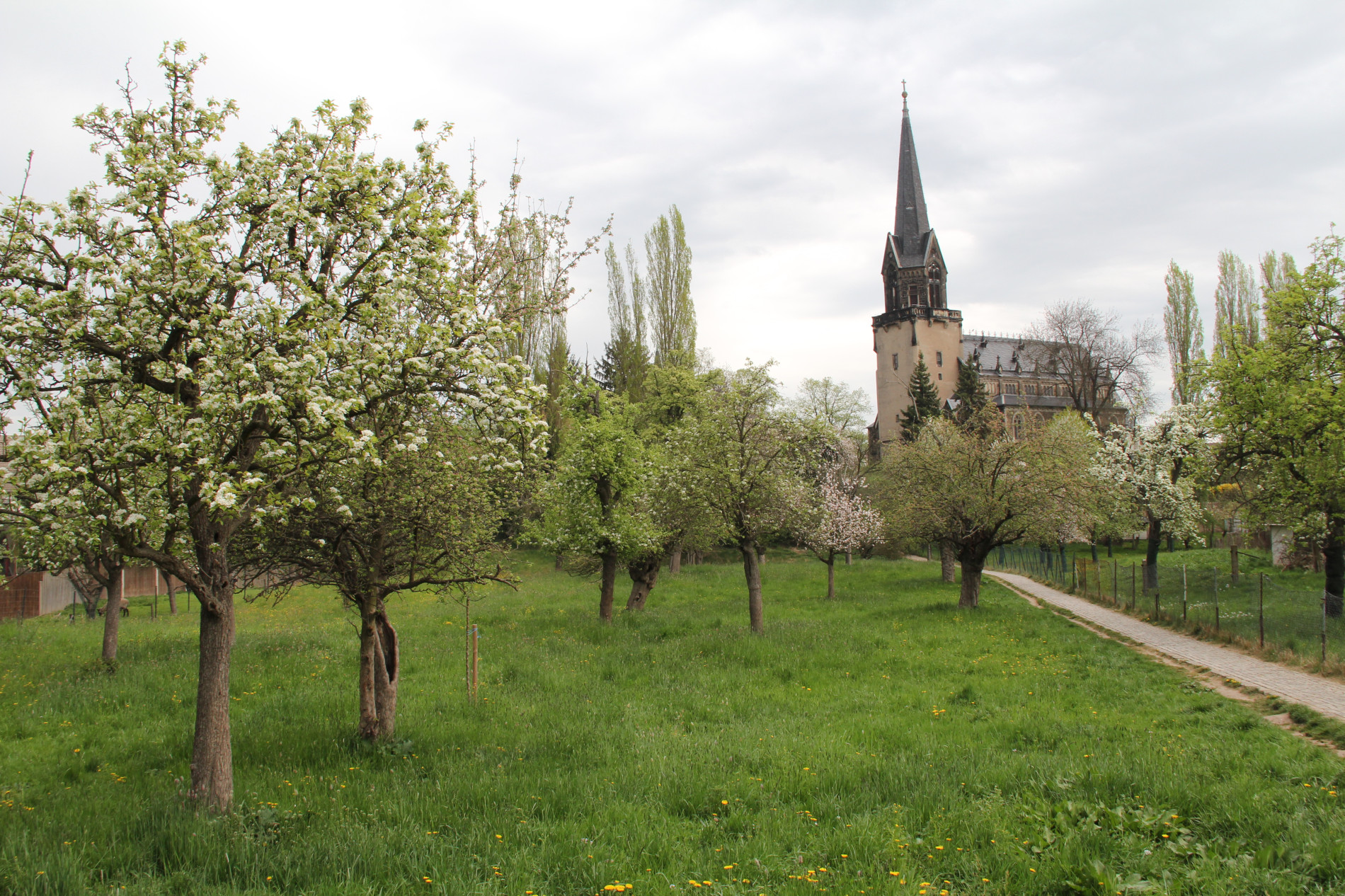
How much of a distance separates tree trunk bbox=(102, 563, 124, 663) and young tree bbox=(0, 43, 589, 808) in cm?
947

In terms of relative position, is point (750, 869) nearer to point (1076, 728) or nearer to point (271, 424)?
point (271, 424)

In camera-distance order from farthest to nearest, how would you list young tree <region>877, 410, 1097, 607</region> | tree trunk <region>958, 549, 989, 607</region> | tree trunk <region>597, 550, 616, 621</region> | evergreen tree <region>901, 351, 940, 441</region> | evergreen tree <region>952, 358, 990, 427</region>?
evergreen tree <region>952, 358, 990, 427</region> → evergreen tree <region>901, 351, 940, 441</region> → tree trunk <region>958, 549, 989, 607</region> → young tree <region>877, 410, 1097, 607</region> → tree trunk <region>597, 550, 616, 621</region>

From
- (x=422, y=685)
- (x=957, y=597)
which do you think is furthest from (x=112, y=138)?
(x=957, y=597)

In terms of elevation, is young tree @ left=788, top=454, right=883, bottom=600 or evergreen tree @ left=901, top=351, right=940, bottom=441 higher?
evergreen tree @ left=901, top=351, right=940, bottom=441

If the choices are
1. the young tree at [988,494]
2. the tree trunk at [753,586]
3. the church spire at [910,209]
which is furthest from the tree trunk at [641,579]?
the church spire at [910,209]

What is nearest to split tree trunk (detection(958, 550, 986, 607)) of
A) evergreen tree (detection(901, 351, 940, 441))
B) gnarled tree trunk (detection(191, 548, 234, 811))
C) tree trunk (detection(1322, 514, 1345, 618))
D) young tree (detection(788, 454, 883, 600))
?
young tree (detection(788, 454, 883, 600))

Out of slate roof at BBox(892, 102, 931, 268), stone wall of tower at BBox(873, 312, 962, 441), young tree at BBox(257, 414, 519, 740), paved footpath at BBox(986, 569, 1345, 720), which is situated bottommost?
paved footpath at BBox(986, 569, 1345, 720)

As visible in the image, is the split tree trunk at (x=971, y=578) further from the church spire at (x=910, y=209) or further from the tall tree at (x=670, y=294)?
the church spire at (x=910, y=209)

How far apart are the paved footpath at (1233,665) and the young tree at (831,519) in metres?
9.18

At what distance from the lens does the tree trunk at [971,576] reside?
26312 millimetres

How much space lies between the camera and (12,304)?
22.6 ft

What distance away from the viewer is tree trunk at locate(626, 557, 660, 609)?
2762cm

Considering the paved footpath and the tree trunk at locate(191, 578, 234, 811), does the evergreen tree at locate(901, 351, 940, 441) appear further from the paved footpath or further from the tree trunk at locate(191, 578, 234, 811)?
the tree trunk at locate(191, 578, 234, 811)

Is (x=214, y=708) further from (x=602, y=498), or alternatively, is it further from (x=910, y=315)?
(x=910, y=315)
